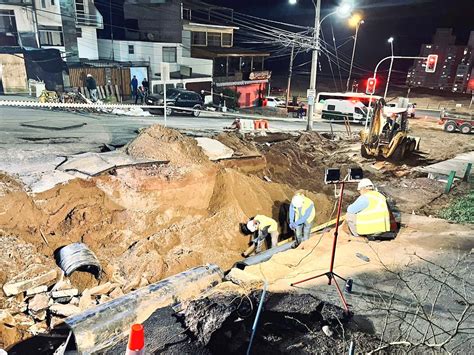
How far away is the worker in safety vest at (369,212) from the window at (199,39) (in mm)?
29684

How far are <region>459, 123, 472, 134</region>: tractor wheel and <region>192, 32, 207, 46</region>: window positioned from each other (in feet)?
74.0

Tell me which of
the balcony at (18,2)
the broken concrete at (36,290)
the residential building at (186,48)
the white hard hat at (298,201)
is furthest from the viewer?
the residential building at (186,48)

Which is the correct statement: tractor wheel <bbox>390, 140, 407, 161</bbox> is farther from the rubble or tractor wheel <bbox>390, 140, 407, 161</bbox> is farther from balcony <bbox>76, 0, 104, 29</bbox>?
balcony <bbox>76, 0, 104, 29</bbox>

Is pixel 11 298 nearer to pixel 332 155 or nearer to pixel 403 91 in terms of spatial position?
pixel 332 155

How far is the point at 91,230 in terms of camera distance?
759 centimetres

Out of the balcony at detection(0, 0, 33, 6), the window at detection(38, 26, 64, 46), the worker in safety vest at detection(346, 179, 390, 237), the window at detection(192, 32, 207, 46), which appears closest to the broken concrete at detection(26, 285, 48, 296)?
the worker in safety vest at detection(346, 179, 390, 237)

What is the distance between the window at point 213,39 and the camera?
34938 millimetres

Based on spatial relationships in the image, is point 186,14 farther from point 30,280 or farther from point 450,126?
point 30,280

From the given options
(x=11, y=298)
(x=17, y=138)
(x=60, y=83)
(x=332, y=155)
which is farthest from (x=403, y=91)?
(x=11, y=298)

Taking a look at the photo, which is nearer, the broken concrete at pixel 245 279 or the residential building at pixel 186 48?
the broken concrete at pixel 245 279

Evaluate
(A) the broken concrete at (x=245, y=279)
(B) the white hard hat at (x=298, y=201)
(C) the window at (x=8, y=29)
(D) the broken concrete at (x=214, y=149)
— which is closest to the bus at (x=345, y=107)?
(D) the broken concrete at (x=214, y=149)

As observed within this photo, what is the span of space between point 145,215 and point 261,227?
2.65 metres

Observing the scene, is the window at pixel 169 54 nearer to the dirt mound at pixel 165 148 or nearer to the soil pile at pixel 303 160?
the soil pile at pixel 303 160

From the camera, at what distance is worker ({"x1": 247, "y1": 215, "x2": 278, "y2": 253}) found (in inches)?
330
